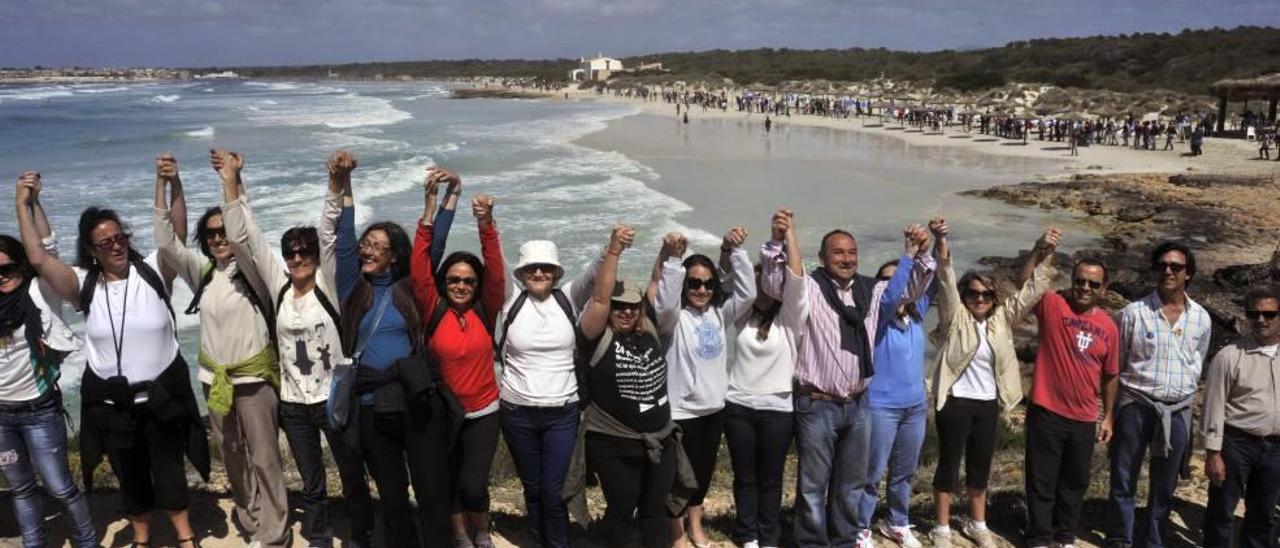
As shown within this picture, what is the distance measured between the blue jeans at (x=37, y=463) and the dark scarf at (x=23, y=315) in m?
0.29

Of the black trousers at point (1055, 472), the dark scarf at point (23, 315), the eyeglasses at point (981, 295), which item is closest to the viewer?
the dark scarf at point (23, 315)

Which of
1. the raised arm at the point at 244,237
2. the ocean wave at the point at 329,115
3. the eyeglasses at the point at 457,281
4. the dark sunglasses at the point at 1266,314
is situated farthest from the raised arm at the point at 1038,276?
the ocean wave at the point at 329,115

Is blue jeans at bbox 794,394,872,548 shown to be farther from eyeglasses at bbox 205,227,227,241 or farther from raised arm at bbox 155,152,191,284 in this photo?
raised arm at bbox 155,152,191,284

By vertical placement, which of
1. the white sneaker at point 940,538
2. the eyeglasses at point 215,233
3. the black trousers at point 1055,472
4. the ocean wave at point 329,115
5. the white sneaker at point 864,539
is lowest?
the white sneaker at point 940,538

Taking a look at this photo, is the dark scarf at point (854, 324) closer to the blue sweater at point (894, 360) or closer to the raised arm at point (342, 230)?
the blue sweater at point (894, 360)

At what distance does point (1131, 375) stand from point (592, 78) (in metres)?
119

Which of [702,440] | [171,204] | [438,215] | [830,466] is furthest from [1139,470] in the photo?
[171,204]

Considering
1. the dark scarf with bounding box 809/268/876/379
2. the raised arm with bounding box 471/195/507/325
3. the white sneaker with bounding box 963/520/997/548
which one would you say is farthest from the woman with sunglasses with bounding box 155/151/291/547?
the white sneaker with bounding box 963/520/997/548

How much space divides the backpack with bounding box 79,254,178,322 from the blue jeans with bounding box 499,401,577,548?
1727mm

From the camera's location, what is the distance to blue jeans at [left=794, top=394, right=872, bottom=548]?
4.17m

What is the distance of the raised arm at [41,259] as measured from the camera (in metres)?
3.85

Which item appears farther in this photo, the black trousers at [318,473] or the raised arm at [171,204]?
the raised arm at [171,204]

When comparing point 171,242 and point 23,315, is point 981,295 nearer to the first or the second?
point 171,242

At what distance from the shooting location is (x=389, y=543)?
3998 millimetres
